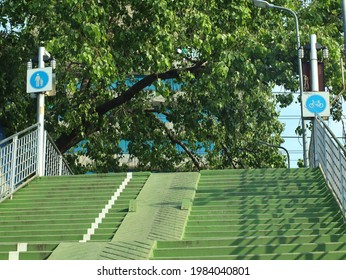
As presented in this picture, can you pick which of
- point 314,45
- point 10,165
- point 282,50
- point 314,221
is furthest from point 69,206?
point 282,50

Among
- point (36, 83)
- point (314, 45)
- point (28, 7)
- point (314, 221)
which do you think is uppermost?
point (28, 7)

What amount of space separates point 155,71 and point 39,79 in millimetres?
3478

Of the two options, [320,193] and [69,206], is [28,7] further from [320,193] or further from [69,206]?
[320,193]

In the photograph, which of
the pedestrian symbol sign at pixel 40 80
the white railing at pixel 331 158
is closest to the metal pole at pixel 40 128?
the pedestrian symbol sign at pixel 40 80

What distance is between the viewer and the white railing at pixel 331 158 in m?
10.6

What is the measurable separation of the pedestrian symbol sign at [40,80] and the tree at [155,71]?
127 cm

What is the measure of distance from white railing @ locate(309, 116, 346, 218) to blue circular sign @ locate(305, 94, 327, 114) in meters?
0.67

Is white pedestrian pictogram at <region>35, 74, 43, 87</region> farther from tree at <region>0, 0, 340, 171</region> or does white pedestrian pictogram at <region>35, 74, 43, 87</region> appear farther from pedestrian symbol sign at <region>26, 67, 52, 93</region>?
tree at <region>0, 0, 340, 171</region>

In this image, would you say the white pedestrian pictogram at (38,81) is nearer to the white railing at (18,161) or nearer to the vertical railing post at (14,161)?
the white railing at (18,161)

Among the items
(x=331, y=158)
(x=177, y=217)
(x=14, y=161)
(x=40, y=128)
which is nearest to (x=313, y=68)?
(x=331, y=158)

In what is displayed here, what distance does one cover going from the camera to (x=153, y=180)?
13539 millimetres

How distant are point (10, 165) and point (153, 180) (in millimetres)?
2574

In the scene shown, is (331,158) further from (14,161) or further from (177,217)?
(14,161)

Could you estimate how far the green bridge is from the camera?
8.43 meters
